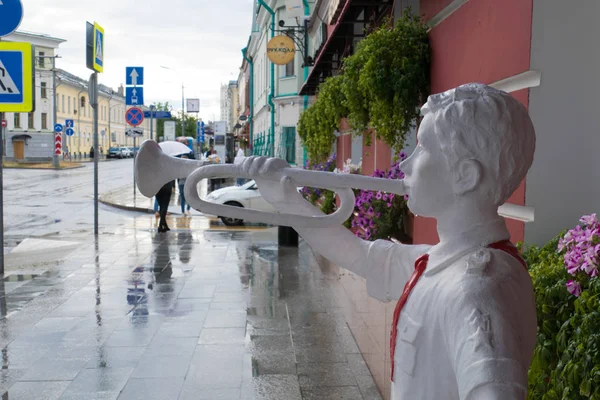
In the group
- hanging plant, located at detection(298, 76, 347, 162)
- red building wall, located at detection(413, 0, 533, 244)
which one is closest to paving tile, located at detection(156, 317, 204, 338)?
red building wall, located at detection(413, 0, 533, 244)

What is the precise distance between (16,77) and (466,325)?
8399mm

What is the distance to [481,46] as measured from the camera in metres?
3.92

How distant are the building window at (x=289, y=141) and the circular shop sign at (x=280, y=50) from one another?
7792 millimetres

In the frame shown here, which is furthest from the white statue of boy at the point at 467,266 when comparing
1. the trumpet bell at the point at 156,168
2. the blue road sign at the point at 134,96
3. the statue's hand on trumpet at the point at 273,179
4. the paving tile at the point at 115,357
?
the blue road sign at the point at 134,96

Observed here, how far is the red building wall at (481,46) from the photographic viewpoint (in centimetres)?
326

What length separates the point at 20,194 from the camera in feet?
77.7

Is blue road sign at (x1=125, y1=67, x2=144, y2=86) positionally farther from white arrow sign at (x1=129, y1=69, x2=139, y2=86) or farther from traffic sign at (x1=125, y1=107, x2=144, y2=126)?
traffic sign at (x1=125, y1=107, x2=144, y2=126)

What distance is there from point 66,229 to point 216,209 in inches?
521

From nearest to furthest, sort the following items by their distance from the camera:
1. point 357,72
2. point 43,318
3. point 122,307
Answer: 1. point 357,72
2. point 43,318
3. point 122,307

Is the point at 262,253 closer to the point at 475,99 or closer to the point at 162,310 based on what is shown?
the point at 162,310

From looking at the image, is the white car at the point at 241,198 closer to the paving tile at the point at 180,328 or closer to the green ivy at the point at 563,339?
the paving tile at the point at 180,328

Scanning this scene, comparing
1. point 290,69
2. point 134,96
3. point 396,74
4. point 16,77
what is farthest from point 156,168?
point 290,69

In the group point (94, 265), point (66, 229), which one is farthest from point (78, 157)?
point (94, 265)

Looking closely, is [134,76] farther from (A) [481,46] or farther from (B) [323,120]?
(A) [481,46]
